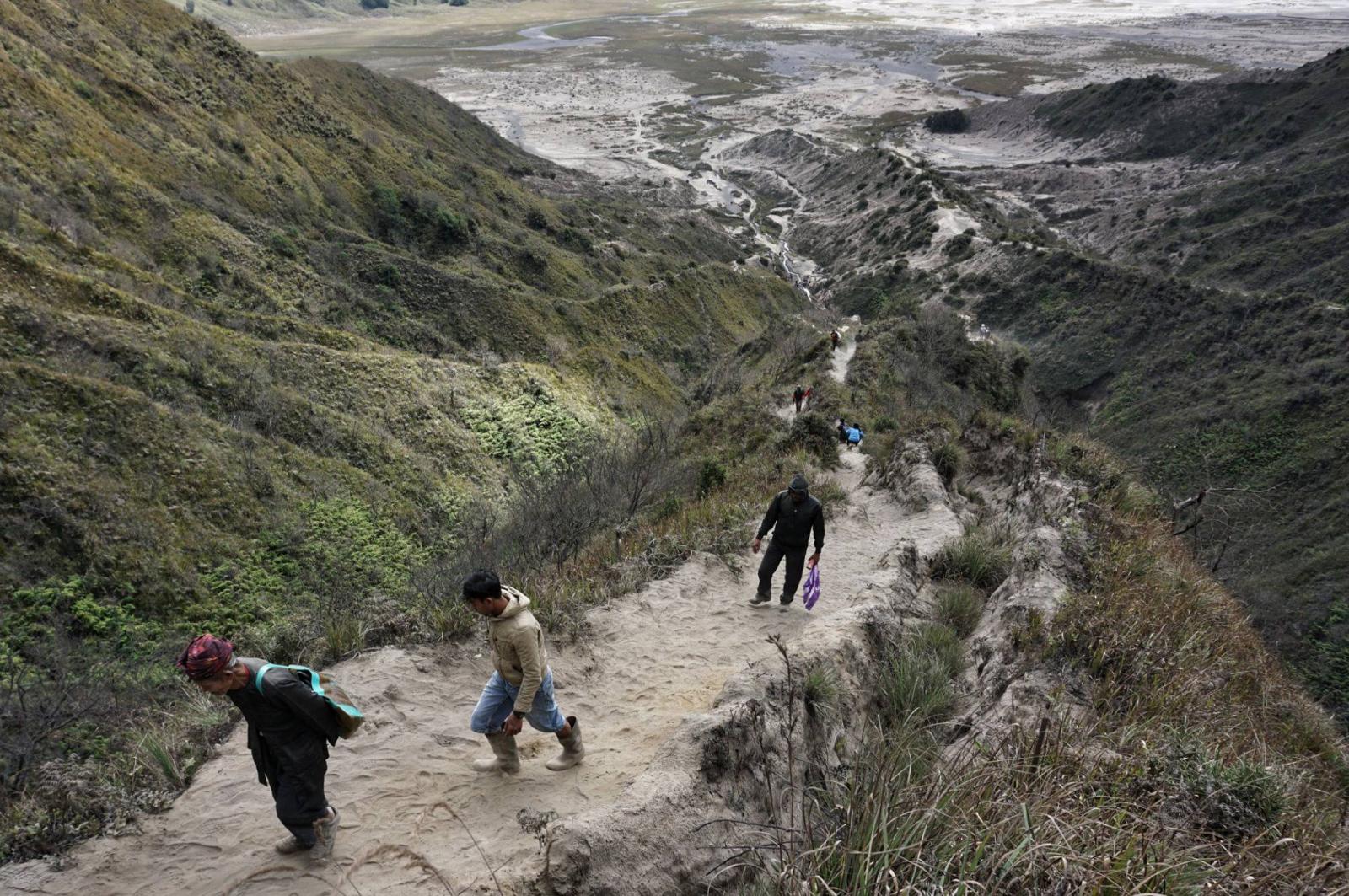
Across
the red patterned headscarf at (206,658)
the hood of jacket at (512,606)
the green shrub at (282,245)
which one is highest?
the green shrub at (282,245)

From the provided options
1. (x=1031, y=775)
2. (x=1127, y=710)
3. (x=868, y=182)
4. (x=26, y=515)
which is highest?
(x=868, y=182)

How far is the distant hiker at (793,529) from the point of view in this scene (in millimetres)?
8141

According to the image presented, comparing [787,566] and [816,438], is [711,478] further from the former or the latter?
[787,566]

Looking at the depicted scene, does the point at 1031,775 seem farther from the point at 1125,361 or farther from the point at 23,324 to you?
the point at 1125,361

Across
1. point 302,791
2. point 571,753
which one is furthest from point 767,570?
point 302,791

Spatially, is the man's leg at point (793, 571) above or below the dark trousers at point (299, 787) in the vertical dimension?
below

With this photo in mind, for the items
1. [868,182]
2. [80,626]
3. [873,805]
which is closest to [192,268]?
[80,626]

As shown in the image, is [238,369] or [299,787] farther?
[238,369]

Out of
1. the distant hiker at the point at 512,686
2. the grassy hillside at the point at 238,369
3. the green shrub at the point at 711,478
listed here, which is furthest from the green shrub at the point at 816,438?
the distant hiker at the point at 512,686

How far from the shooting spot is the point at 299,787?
4.25 metres

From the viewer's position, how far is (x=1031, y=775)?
12.6 ft

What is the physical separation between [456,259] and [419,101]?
42.5 m

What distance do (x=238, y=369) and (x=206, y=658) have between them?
1535cm

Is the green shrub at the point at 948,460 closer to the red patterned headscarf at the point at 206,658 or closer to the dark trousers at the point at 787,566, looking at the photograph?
the dark trousers at the point at 787,566
